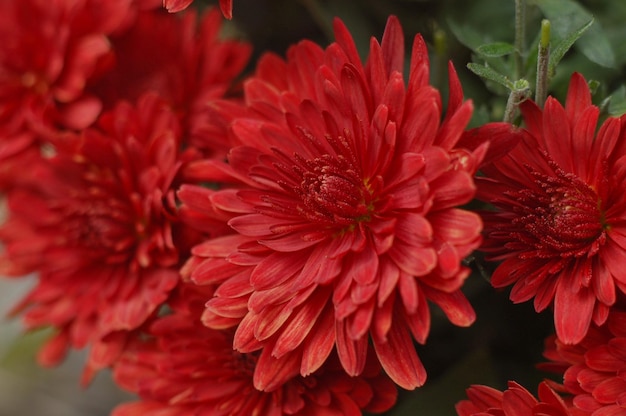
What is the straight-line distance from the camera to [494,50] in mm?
460

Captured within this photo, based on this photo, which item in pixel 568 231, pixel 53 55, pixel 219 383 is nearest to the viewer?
pixel 568 231

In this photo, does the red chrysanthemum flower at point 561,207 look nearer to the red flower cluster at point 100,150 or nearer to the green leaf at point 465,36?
the green leaf at point 465,36

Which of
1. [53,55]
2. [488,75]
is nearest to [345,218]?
[488,75]

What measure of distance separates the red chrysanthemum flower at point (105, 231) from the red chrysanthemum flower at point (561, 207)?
24 centimetres

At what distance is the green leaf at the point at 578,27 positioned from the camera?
49cm

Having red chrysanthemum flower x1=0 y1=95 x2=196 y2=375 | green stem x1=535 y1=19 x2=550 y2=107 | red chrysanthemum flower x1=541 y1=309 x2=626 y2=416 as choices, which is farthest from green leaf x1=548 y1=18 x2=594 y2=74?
red chrysanthemum flower x1=0 y1=95 x2=196 y2=375

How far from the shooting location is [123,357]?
574 mm

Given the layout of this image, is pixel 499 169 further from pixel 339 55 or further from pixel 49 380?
pixel 49 380

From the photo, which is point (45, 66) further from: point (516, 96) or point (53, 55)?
point (516, 96)

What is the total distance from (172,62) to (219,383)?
303mm

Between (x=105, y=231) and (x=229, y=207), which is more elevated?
(x=229, y=207)

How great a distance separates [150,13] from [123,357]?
31 cm

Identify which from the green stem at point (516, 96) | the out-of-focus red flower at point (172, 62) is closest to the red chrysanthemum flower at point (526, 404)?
the green stem at point (516, 96)

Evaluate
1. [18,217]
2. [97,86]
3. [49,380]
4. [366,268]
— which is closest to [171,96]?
[97,86]
